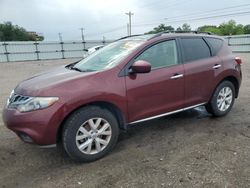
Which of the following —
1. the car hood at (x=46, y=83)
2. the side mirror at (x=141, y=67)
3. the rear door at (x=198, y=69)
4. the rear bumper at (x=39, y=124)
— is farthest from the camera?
the rear door at (x=198, y=69)

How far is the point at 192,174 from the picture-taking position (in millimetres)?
3244

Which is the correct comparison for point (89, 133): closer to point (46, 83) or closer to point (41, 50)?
point (46, 83)

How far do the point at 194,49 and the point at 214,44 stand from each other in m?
0.62

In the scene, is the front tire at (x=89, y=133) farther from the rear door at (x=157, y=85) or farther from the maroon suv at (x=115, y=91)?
the rear door at (x=157, y=85)

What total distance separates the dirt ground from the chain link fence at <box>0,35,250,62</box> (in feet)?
70.9

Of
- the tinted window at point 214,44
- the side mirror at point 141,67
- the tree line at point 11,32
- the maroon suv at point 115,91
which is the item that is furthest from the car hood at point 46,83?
the tree line at point 11,32

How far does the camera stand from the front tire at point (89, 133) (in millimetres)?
3486

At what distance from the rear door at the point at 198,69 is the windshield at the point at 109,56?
90cm

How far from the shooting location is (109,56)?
438cm

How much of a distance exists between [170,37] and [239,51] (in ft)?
82.1

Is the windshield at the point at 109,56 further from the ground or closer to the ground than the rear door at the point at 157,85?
further from the ground

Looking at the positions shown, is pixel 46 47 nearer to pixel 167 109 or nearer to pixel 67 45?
pixel 67 45

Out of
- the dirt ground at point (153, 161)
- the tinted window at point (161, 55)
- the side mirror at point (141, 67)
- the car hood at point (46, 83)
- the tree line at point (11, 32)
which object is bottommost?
the dirt ground at point (153, 161)

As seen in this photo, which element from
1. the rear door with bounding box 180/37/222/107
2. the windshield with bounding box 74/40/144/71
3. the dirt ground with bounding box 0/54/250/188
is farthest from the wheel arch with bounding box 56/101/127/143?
the rear door with bounding box 180/37/222/107
